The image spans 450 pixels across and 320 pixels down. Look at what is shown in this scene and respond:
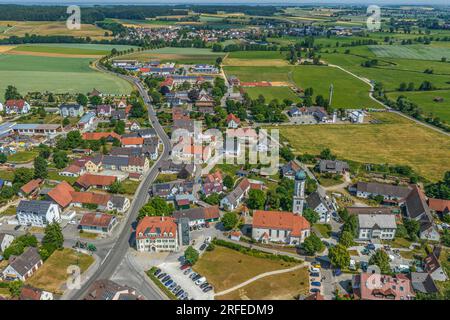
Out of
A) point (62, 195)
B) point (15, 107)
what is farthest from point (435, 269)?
point (15, 107)

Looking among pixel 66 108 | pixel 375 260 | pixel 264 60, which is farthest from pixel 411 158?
pixel 264 60

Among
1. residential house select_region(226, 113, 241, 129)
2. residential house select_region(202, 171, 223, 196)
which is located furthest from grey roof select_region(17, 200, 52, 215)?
residential house select_region(226, 113, 241, 129)

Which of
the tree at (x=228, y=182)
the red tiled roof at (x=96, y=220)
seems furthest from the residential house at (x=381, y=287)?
the red tiled roof at (x=96, y=220)

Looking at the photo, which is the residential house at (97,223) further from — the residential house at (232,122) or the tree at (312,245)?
the residential house at (232,122)

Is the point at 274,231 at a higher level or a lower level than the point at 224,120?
lower

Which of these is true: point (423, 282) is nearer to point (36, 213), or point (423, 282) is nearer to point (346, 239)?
point (346, 239)

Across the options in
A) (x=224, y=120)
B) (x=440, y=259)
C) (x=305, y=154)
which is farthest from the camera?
(x=224, y=120)

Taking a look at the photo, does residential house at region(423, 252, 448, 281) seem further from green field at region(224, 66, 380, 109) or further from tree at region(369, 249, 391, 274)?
green field at region(224, 66, 380, 109)

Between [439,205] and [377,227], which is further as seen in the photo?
[439,205]
